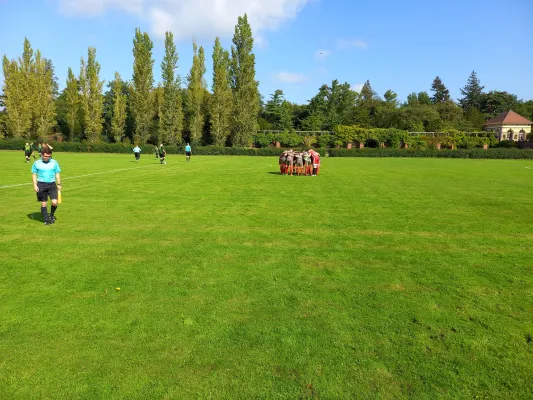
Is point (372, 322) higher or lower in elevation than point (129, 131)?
lower

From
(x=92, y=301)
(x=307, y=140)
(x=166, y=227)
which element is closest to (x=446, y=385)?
(x=92, y=301)

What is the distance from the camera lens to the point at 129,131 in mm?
68188

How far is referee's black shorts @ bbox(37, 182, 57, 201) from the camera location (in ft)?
27.7

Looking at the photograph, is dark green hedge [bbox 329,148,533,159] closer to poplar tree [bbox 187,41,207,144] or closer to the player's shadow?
poplar tree [bbox 187,41,207,144]

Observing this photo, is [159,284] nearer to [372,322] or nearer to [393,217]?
[372,322]

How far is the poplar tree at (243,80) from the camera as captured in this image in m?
60.2

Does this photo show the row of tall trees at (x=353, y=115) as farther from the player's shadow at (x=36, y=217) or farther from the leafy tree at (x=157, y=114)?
the player's shadow at (x=36, y=217)

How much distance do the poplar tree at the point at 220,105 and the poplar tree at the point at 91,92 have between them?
61.2ft

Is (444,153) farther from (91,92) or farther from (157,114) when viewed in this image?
(91,92)

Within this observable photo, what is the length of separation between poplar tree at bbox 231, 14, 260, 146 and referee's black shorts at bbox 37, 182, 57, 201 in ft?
177

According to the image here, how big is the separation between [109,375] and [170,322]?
0.95 meters

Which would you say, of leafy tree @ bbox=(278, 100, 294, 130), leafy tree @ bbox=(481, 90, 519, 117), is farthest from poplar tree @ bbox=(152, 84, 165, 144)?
leafy tree @ bbox=(481, 90, 519, 117)

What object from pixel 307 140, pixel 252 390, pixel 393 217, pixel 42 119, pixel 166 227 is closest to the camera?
pixel 252 390

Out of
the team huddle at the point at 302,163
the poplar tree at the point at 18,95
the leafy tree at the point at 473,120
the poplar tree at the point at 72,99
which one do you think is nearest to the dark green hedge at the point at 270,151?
the poplar tree at the point at 18,95
